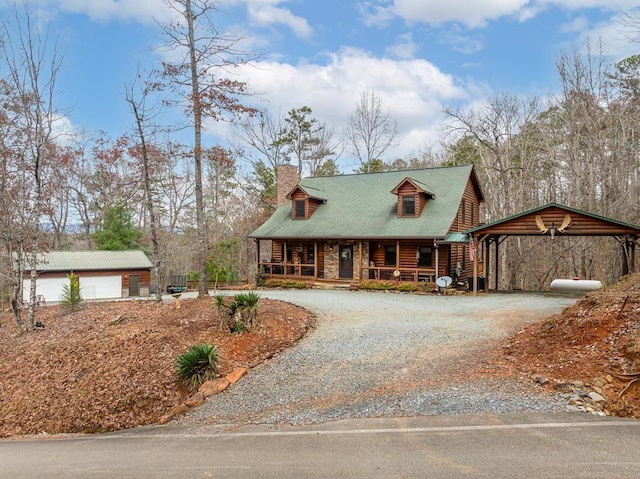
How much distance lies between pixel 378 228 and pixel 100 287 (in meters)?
19.2

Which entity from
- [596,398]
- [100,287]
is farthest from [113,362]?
[100,287]

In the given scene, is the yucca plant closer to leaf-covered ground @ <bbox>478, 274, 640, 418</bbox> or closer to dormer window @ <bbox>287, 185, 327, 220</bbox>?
leaf-covered ground @ <bbox>478, 274, 640, 418</bbox>

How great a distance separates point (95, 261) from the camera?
87.4ft

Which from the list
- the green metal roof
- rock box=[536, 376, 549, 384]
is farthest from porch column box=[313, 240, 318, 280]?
rock box=[536, 376, 549, 384]

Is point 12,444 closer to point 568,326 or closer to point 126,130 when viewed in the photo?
point 568,326

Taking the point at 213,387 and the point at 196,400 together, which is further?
the point at 213,387

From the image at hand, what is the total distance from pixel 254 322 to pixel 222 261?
2026 cm

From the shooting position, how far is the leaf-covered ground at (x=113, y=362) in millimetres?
7199

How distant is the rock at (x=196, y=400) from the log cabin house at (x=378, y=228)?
13287 millimetres

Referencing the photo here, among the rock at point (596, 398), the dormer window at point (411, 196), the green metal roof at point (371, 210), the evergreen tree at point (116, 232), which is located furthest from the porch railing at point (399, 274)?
the evergreen tree at point (116, 232)

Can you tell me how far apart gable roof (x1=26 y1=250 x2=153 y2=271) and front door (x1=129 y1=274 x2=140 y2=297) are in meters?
0.74

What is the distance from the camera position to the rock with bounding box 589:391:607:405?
5492 millimetres

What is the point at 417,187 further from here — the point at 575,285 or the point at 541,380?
the point at 541,380

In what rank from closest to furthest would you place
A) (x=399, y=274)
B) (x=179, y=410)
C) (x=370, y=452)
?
(x=370, y=452) < (x=179, y=410) < (x=399, y=274)
